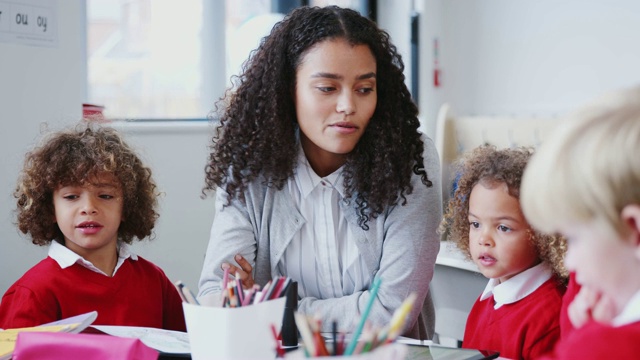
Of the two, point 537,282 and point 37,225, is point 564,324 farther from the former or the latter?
point 37,225

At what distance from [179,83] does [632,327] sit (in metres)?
3.05

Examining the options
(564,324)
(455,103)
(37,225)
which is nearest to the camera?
(564,324)

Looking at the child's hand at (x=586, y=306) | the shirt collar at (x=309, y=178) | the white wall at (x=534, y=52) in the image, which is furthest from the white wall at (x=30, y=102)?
the white wall at (x=534, y=52)

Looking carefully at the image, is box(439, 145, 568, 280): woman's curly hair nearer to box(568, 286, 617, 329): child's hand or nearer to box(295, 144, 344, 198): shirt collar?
box(295, 144, 344, 198): shirt collar

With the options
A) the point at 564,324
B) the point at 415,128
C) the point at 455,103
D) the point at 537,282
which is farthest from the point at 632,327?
the point at 455,103

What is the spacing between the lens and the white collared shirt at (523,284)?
153cm

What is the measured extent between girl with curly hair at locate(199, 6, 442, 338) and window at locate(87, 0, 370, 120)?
5.32 feet

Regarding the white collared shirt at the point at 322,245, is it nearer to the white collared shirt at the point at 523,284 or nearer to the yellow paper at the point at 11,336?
the white collared shirt at the point at 523,284

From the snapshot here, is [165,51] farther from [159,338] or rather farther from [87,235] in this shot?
[159,338]

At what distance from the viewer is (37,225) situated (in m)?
1.67

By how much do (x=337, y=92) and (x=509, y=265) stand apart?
1.61 feet

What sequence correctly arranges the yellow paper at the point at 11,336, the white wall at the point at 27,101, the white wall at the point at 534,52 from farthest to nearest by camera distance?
the white wall at the point at 534,52 → the white wall at the point at 27,101 → the yellow paper at the point at 11,336

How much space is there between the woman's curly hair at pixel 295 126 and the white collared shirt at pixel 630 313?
905 millimetres

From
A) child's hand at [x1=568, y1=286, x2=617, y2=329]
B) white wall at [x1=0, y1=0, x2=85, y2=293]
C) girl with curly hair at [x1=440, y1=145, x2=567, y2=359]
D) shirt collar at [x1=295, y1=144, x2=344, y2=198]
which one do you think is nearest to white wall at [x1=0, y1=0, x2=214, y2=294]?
white wall at [x1=0, y1=0, x2=85, y2=293]
